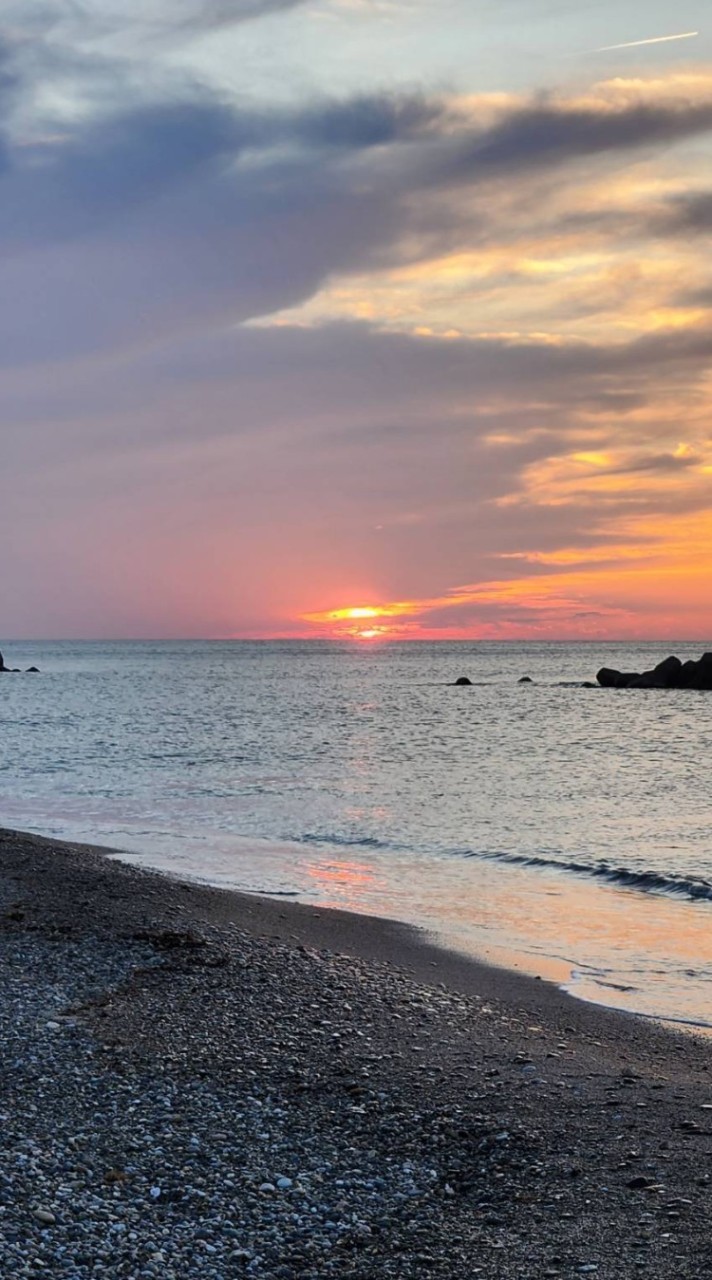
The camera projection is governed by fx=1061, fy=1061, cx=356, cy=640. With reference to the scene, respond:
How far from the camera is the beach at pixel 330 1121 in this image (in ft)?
18.3

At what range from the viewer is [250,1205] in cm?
598

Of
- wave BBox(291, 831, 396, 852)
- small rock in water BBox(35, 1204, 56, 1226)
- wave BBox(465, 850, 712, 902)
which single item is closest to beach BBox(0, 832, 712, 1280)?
small rock in water BBox(35, 1204, 56, 1226)

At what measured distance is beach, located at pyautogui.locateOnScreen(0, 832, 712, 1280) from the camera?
5566mm

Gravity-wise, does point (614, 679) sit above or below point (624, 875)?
above

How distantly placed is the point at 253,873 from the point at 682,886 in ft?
23.4

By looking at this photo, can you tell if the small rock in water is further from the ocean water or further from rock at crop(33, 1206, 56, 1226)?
the ocean water

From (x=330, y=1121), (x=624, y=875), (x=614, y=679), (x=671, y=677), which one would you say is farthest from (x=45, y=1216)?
(x=614, y=679)

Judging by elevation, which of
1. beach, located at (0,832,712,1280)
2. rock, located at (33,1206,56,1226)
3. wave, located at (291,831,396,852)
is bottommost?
wave, located at (291,831,396,852)

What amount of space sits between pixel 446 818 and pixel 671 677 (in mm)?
70403

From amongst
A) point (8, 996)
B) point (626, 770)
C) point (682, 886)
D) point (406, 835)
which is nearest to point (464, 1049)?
point (8, 996)

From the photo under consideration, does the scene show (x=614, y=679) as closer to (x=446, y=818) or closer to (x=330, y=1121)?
(x=446, y=818)

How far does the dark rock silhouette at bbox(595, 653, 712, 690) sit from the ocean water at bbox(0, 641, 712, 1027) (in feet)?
90.4

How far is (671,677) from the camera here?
9031cm

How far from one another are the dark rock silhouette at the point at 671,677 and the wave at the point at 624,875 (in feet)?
230
